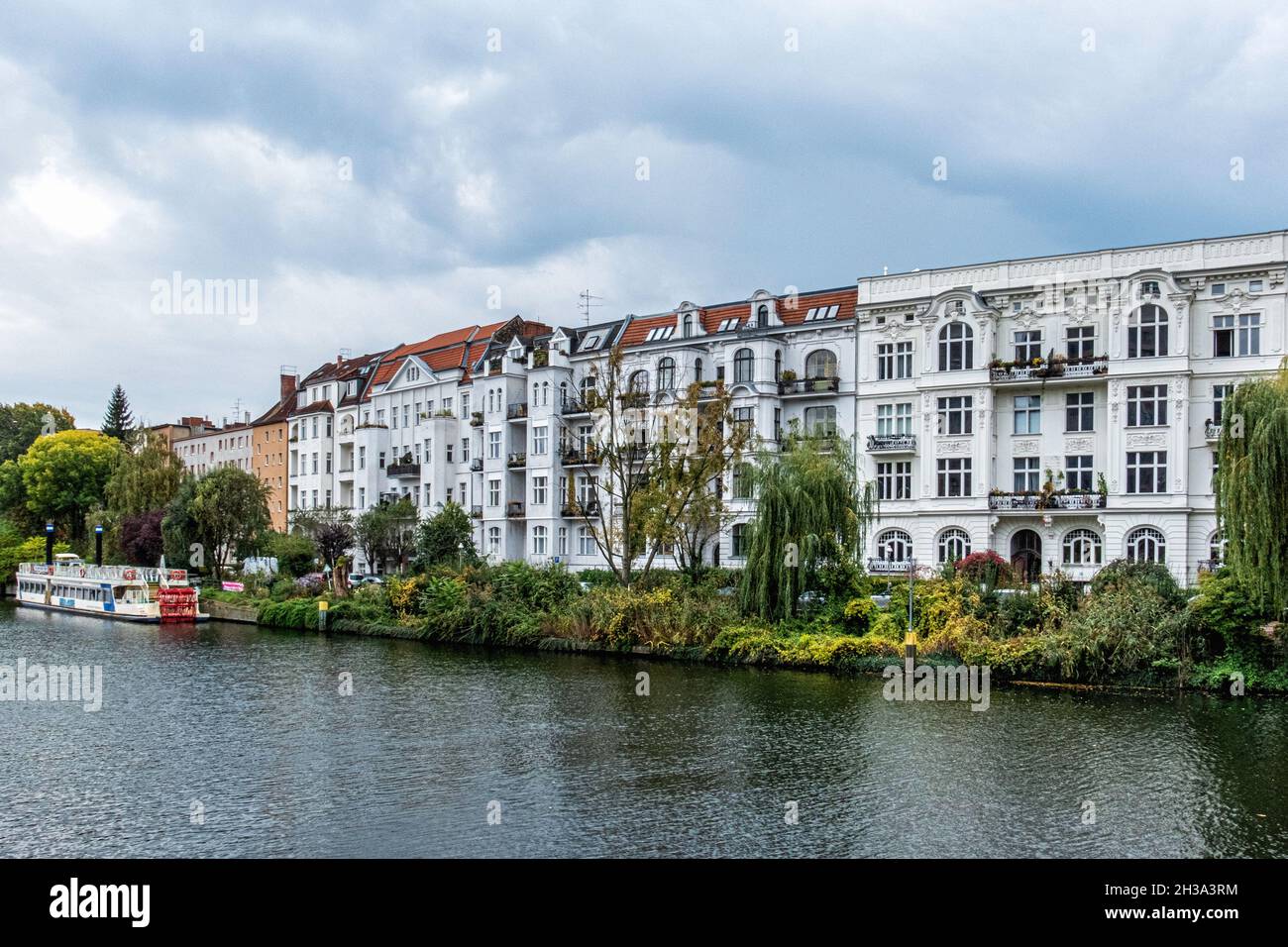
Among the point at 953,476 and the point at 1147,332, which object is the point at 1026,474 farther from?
the point at 1147,332

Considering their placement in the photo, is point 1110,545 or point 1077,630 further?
point 1110,545

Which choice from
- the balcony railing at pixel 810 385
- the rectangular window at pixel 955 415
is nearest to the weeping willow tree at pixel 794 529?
the rectangular window at pixel 955 415

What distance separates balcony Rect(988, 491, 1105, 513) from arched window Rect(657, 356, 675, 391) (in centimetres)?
1623

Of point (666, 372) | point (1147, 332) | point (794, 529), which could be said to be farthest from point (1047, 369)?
point (666, 372)

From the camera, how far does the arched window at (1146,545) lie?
4109 centimetres

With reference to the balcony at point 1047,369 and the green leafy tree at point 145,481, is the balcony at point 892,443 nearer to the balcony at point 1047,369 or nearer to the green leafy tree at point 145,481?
the balcony at point 1047,369

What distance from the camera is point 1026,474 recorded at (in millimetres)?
44750

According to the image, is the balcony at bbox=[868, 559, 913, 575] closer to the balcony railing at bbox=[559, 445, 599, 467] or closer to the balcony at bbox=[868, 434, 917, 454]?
the balcony at bbox=[868, 434, 917, 454]

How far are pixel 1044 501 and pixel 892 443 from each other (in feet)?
22.6

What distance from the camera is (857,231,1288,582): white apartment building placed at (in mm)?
40719
